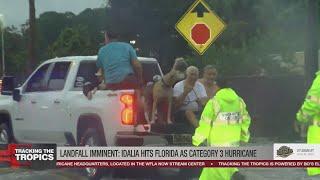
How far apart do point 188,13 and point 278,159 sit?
122 inches

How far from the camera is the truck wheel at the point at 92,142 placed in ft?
28.4

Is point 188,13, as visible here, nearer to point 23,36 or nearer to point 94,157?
point 23,36

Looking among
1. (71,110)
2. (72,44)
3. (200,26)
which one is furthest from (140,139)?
(200,26)

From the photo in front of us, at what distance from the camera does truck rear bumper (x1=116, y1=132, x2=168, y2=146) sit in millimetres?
8188

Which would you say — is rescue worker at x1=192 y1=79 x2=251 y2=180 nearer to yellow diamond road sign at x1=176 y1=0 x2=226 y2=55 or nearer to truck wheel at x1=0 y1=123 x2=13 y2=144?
yellow diamond road sign at x1=176 y1=0 x2=226 y2=55

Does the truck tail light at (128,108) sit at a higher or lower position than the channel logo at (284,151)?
higher

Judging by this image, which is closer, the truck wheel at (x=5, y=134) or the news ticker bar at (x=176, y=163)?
the news ticker bar at (x=176, y=163)

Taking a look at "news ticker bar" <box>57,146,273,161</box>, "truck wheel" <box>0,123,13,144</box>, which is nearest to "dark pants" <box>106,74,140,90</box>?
"news ticker bar" <box>57,146,273,161</box>

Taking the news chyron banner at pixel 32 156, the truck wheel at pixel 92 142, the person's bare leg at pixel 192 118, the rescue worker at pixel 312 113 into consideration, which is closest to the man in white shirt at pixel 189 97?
the person's bare leg at pixel 192 118

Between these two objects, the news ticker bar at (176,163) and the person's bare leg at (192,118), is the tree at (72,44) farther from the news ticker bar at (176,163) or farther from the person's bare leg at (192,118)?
the news ticker bar at (176,163)

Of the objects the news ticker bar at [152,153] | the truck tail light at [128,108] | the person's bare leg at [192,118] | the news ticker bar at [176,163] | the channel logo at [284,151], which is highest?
the truck tail light at [128,108]

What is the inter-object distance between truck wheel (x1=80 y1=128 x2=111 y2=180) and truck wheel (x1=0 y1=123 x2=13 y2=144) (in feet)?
6.80

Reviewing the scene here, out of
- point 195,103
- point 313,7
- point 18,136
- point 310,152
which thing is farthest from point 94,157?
point 313,7

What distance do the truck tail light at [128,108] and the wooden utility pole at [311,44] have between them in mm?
2747
